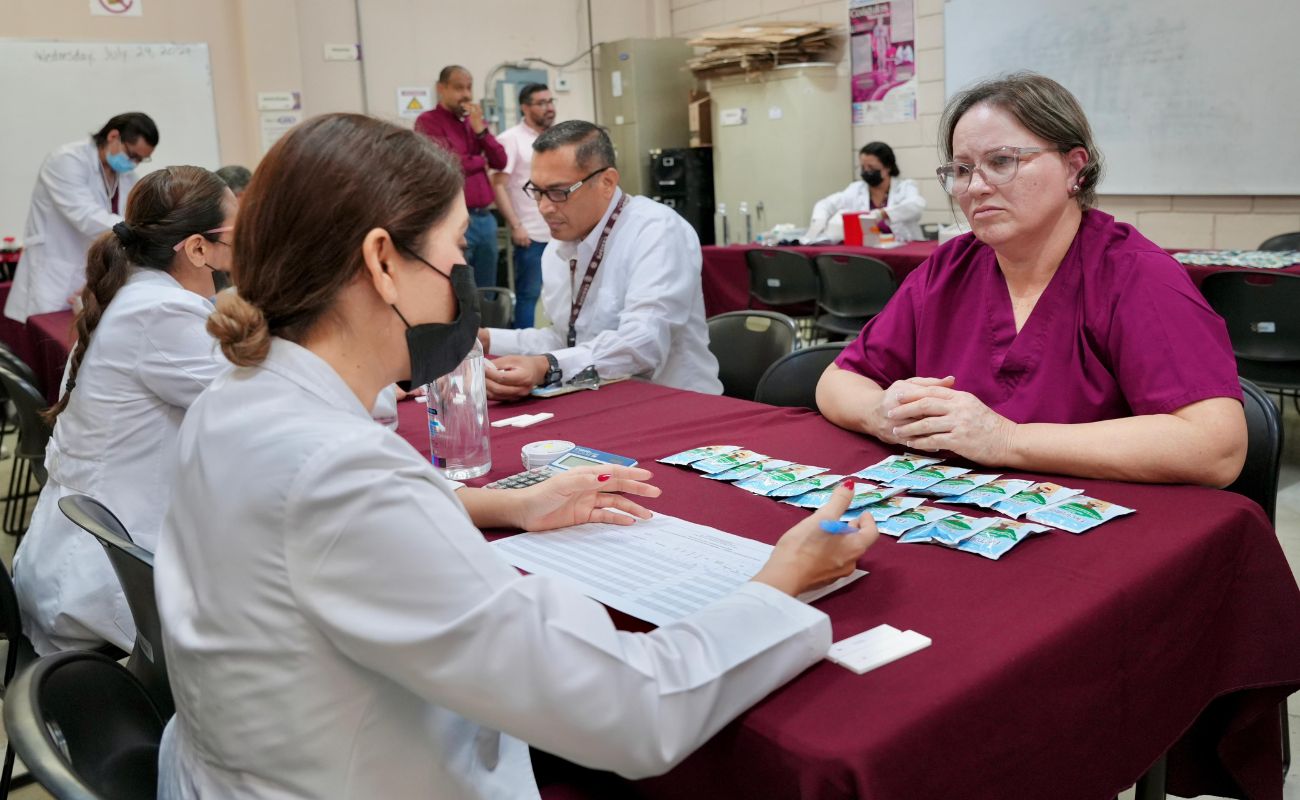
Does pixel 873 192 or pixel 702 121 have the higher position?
pixel 702 121

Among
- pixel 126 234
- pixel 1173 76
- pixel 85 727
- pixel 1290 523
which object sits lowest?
pixel 1290 523

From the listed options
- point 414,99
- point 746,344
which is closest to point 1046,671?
point 746,344

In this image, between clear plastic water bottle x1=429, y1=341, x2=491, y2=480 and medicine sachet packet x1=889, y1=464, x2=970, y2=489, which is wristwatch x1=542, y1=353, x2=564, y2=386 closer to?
clear plastic water bottle x1=429, y1=341, x2=491, y2=480

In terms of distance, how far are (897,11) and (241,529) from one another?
22.1 ft

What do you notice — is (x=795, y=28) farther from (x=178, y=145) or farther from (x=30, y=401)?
(x=30, y=401)

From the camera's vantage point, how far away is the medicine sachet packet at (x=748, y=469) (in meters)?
1.54

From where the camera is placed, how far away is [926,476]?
4.78 ft

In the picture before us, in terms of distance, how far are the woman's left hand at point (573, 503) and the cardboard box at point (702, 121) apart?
670 cm

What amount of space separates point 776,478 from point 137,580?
885 millimetres

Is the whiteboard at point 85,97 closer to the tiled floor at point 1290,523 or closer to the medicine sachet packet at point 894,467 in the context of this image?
the tiled floor at point 1290,523

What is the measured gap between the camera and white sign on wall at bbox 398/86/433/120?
7266 millimetres

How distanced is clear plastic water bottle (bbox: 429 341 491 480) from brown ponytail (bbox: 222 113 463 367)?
826 millimetres

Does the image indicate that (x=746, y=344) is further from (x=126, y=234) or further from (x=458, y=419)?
(x=126, y=234)

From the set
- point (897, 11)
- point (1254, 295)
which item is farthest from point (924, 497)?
point (897, 11)
